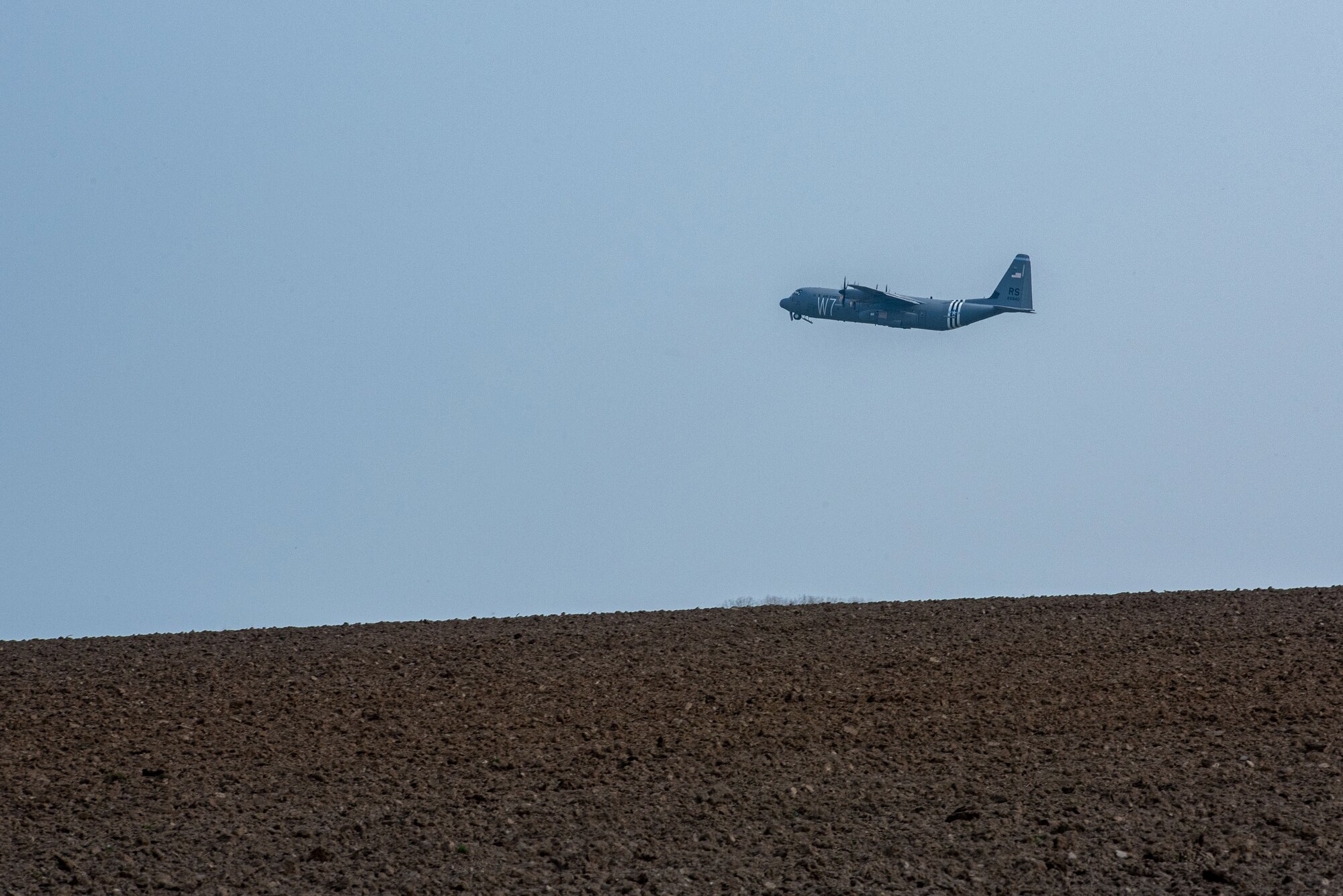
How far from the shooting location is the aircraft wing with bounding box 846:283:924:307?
115ft

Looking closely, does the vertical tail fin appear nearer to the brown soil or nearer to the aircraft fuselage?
the aircraft fuselage

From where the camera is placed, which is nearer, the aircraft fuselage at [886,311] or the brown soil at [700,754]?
the brown soil at [700,754]

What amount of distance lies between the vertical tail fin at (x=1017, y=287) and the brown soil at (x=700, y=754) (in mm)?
20735

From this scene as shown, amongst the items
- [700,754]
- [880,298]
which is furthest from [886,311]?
[700,754]

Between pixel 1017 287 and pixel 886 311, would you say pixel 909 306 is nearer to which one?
pixel 886 311

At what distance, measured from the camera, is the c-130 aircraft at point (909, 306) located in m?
34.3

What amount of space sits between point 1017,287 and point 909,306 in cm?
299

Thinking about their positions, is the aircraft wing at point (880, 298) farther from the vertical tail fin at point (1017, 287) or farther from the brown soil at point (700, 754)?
the brown soil at point (700, 754)

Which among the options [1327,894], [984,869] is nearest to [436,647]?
[984,869]

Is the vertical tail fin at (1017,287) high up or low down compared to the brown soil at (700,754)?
up

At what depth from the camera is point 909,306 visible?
1387 inches

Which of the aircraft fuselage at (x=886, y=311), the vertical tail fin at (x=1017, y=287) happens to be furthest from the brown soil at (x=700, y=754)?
the vertical tail fin at (x=1017, y=287)

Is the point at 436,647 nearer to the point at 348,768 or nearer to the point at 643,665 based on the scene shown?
the point at 643,665

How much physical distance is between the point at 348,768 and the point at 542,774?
1556 mm
